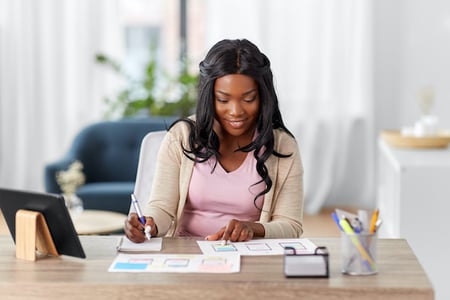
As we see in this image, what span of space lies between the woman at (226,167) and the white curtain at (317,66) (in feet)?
12.2

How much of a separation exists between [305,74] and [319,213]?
3.32 ft

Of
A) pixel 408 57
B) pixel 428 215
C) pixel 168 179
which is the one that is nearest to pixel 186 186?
pixel 168 179

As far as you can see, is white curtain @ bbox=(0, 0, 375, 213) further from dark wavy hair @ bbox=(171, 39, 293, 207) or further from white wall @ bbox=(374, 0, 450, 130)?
dark wavy hair @ bbox=(171, 39, 293, 207)

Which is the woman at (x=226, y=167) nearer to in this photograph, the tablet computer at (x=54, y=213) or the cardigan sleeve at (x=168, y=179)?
the cardigan sleeve at (x=168, y=179)

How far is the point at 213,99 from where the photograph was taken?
262cm

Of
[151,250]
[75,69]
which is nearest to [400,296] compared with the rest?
[151,250]

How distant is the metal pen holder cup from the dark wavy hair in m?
0.60

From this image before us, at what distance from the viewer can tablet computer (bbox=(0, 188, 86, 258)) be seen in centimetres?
222

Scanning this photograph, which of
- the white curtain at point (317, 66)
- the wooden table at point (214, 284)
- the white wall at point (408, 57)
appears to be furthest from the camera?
the white curtain at point (317, 66)

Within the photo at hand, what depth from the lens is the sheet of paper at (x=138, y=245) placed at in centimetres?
234

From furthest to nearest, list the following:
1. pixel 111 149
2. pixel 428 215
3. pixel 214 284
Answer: pixel 111 149 → pixel 428 215 → pixel 214 284

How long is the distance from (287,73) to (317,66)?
0.22 metres

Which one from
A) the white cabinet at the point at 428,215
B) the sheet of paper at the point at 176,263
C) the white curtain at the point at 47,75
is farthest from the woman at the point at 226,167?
the white curtain at the point at 47,75

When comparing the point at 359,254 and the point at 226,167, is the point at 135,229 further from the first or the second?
the point at 359,254
